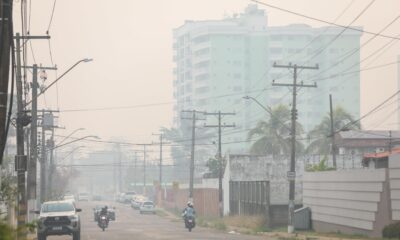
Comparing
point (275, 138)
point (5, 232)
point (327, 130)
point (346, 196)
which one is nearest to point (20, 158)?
point (346, 196)

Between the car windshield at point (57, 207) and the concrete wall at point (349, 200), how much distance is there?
14.3m

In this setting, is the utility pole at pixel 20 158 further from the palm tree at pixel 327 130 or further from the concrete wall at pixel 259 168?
the palm tree at pixel 327 130

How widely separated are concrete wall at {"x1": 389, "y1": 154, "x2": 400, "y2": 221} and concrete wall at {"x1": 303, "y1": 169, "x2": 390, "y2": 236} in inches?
25.9

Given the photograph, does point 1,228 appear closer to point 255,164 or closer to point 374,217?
point 374,217

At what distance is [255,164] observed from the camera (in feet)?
257

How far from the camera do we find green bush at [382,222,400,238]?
121 ft

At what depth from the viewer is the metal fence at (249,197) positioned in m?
59.9

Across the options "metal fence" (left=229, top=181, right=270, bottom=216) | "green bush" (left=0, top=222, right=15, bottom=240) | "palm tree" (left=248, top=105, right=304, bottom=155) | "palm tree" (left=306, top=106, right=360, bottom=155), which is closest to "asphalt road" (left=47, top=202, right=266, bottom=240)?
"metal fence" (left=229, top=181, right=270, bottom=216)

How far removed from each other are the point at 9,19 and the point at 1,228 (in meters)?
7.19

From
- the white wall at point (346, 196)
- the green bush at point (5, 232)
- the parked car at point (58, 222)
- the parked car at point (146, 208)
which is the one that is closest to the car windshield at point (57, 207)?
the parked car at point (58, 222)

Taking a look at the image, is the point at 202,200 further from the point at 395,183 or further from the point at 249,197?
the point at 395,183

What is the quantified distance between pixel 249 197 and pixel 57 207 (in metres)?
29.6

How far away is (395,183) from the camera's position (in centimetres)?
3916

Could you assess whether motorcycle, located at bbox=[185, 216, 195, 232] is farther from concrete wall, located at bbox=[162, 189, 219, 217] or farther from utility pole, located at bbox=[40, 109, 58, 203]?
concrete wall, located at bbox=[162, 189, 219, 217]
